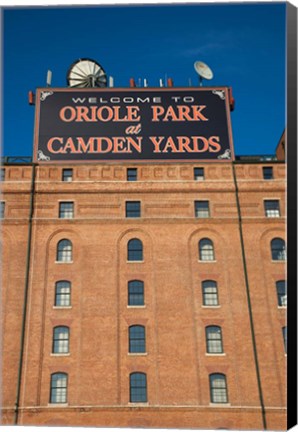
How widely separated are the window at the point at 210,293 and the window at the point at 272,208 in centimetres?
631

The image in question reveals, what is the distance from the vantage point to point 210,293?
33.8 metres

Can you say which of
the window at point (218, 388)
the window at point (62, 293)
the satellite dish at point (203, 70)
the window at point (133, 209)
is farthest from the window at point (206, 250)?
the satellite dish at point (203, 70)

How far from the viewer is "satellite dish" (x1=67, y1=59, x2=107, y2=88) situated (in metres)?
41.2

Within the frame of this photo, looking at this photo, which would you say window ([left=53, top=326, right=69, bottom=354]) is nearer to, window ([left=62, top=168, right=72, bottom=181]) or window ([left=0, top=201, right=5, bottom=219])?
window ([left=0, top=201, right=5, bottom=219])

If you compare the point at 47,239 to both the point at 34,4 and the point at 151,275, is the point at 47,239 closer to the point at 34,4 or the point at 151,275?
the point at 151,275

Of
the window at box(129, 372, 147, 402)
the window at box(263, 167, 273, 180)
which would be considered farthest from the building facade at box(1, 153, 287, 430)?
the window at box(263, 167, 273, 180)

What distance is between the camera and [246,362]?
105 feet

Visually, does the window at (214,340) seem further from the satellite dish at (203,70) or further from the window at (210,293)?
the satellite dish at (203,70)

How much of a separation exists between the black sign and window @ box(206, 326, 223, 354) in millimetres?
11622

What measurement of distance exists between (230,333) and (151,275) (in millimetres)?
5932

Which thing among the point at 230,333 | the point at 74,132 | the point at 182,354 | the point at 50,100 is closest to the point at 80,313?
the point at 182,354

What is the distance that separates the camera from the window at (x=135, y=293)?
33.4 meters

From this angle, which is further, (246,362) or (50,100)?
(50,100)

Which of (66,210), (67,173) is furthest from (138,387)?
(67,173)
